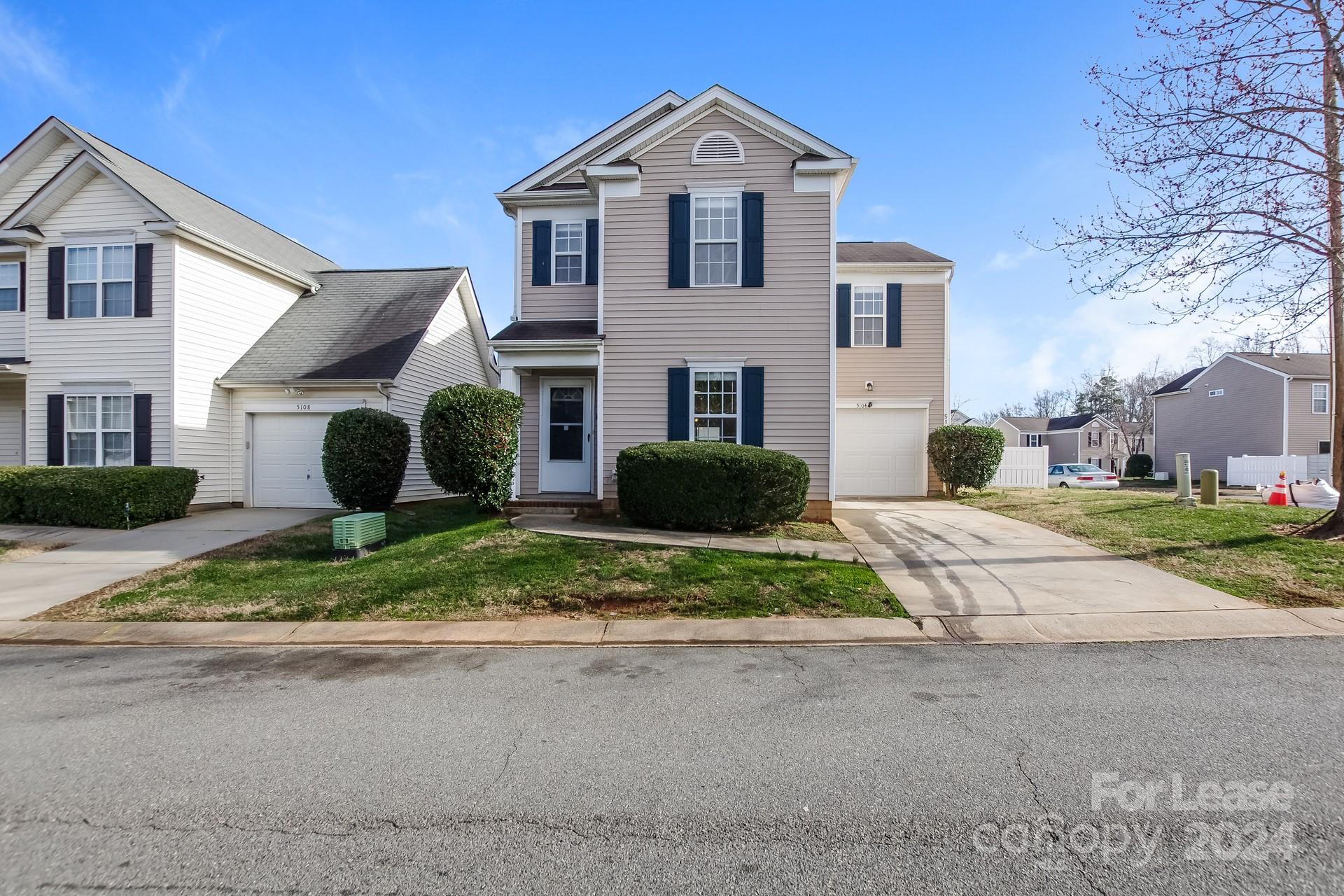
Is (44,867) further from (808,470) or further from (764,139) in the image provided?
(764,139)

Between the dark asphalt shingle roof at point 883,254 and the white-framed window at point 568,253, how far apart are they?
657 cm

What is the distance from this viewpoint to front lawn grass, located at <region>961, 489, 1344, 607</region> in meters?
7.70

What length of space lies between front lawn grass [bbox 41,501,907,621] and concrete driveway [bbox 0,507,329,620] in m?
0.51

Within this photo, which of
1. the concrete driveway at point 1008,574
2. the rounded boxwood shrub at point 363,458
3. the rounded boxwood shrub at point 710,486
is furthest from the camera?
the rounded boxwood shrub at point 363,458

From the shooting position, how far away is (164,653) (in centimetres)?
645

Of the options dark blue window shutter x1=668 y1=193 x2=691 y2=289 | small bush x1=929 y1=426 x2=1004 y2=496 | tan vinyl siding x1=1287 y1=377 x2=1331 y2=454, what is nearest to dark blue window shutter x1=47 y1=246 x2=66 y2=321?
dark blue window shutter x1=668 y1=193 x2=691 y2=289

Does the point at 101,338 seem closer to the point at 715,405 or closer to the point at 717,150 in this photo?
the point at 715,405

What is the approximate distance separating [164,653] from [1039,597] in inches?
352

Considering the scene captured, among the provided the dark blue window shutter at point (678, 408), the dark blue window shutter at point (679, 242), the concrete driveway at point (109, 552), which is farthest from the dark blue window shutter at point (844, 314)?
the concrete driveway at point (109, 552)

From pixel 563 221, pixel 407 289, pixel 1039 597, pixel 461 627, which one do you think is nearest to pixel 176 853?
pixel 461 627

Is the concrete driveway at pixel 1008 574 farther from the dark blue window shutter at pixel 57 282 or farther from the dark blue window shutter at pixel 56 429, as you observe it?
the dark blue window shutter at pixel 57 282

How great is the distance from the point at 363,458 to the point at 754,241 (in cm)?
846

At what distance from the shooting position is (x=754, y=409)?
1252cm

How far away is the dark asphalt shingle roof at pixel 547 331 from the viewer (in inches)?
498
